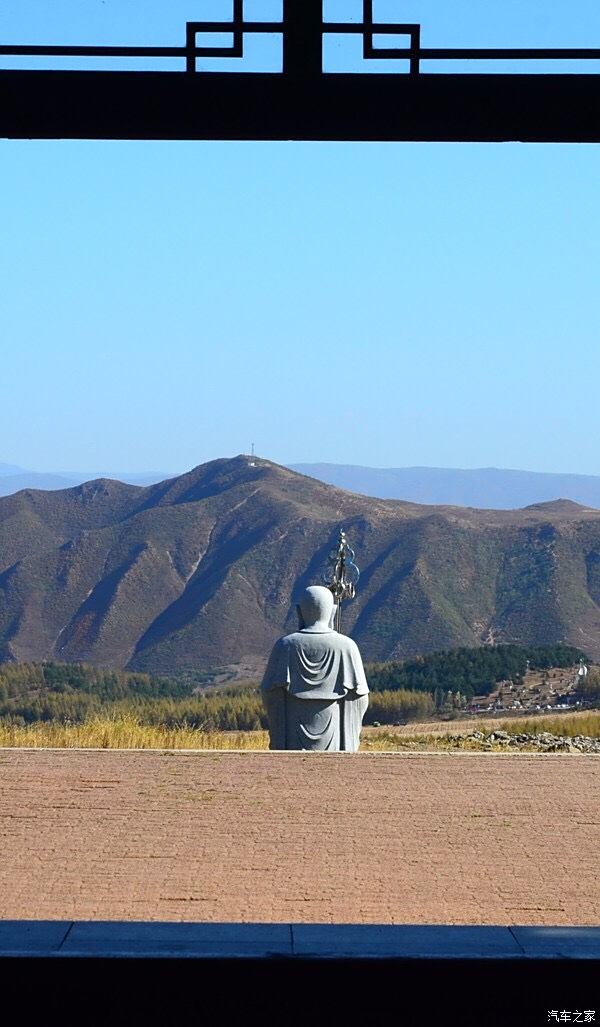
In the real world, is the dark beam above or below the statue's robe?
above

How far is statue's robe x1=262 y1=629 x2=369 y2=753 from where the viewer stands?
11.4 metres

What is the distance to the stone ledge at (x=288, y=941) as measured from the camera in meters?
3.95

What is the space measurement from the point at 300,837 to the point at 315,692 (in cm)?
304

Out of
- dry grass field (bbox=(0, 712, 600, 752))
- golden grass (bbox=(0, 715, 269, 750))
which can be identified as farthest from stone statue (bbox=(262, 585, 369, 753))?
golden grass (bbox=(0, 715, 269, 750))

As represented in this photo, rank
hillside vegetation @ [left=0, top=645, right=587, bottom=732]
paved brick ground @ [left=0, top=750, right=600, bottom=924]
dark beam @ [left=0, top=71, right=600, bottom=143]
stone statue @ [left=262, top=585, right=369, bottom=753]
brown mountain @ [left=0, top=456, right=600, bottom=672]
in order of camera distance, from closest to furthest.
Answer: dark beam @ [left=0, top=71, right=600, bottom=143], paved brick ground @ [left=0, top=750, right=600, bottom=924], stone statue @ [left=262, top=585, right=369, bottom=753], hillside vegetation @ [left=0, top=645, right=587, bottom=732], brown mountain @ [left=0, top=456, right=600, bottom=672]

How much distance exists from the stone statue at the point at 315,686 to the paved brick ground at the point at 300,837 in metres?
0.50

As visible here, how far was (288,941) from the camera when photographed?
4.25m

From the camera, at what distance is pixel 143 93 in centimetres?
→ 491

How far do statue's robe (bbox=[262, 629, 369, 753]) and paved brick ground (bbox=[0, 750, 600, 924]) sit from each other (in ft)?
1.63

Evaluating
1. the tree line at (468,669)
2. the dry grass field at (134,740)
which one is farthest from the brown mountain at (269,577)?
the dry grass field at (134,740)

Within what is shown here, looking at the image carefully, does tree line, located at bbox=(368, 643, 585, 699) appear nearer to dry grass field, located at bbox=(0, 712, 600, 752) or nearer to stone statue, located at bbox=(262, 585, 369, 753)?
dry grass field, located at bbox=(0, 712, 600, 752)
